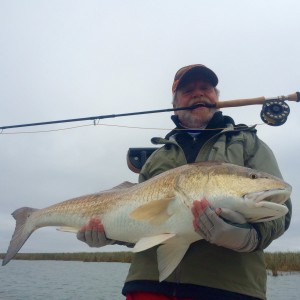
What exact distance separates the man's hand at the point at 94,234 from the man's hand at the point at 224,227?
→ 1290 millimetres

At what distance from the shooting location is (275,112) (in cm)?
532

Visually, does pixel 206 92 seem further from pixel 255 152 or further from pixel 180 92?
pixel 255 152

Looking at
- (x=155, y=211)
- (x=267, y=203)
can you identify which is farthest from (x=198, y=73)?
(x=267, y=203)

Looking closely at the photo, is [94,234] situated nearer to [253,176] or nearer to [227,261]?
[227,261]

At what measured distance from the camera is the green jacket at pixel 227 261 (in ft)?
11.1

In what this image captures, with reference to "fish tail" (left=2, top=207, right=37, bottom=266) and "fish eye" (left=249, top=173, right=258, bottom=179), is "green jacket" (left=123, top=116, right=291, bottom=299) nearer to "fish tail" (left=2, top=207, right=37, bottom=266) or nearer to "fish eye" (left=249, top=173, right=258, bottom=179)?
"fish eye" (left=249, top=173, right=258, bottom=179)

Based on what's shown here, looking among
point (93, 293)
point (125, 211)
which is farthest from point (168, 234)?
point (93, 293)

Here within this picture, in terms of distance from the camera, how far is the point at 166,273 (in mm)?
3355

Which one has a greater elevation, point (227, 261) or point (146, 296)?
point (227, 261)

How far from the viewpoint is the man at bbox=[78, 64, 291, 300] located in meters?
3.20

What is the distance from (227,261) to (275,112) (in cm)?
259

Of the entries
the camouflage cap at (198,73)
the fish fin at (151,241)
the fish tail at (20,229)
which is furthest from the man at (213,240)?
the fish tail at (20,229)

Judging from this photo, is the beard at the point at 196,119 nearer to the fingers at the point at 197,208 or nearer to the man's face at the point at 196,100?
the man's face at the point at 196,100

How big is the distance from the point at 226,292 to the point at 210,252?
0.36 metres
